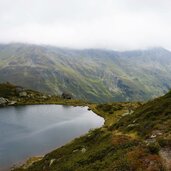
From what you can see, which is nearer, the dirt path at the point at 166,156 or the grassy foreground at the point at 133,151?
the dirt path at the point at 166,156

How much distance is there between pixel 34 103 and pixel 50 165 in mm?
143241

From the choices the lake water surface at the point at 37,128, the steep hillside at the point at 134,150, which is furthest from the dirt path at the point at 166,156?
the lake water surface at the point at 37,128

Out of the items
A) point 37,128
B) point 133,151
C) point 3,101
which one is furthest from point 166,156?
point 3,101

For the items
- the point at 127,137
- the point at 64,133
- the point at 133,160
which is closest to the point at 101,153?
the point at 127,137

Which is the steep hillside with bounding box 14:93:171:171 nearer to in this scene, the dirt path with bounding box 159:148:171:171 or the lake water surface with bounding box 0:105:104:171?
the dirt path with bounding box 159:148:171:171

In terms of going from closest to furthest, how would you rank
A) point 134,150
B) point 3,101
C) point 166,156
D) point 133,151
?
point 166,156
point 133,151
point 134,150
point 3,101

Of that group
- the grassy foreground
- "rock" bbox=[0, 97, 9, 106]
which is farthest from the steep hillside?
"rock" bbox=[0, 97, 9, 106]

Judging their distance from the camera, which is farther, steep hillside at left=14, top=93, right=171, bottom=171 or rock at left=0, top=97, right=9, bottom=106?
rock at left=0, top=97, right=9, bottom=106

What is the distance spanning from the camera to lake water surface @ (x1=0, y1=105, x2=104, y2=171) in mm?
85688

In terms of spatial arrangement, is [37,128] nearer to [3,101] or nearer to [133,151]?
[3,101]

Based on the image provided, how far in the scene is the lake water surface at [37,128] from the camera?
85.7 m

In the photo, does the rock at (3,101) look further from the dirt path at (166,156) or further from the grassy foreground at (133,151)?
the dirt path at (166,156)

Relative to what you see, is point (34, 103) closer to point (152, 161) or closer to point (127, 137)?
point (127, 137)

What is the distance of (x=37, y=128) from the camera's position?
11944cm
